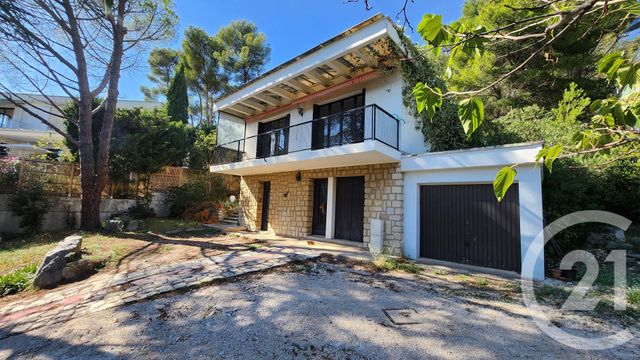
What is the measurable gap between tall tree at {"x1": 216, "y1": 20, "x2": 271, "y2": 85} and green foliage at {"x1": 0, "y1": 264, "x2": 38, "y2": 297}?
1960cm

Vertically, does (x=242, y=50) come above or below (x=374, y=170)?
above

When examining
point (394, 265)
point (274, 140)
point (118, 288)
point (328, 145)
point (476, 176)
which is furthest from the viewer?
point (274, 140)

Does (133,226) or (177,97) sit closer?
(133,226)

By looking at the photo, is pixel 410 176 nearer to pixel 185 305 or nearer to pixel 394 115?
pixel 394 115

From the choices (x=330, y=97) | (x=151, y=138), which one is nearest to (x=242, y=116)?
(x=151, y=138)

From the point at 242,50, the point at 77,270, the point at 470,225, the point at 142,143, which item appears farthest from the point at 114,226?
the point at 242,50

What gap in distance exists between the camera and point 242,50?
21906 mm

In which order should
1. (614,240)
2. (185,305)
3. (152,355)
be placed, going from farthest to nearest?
(614,240)
(185,305)
(152,355)

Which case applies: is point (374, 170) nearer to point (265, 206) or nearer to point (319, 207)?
point (319, 207)

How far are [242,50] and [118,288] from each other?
69.8 ft

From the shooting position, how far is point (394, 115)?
838 cm

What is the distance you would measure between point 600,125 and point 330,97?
9290 mm

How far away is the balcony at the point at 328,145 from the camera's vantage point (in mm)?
7664

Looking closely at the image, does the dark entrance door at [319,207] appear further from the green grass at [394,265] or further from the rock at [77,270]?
the rock at [77,270]
